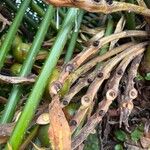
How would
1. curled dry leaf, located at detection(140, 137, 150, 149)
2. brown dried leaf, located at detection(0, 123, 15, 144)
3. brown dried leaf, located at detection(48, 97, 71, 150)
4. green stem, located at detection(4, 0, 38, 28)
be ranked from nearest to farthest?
brown dried leaf, located at detection(48, 97, 71, 150), brown dried leaf, located at detection(0, 123, 15, 144), curled dry leaf, located at detection(140, 137, 150, 149), green stem, located at detection(4, 0, 38, 28)

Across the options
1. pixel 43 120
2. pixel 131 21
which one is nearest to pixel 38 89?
pixel 43 120

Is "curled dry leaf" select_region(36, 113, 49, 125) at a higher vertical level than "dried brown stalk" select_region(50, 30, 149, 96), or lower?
lower

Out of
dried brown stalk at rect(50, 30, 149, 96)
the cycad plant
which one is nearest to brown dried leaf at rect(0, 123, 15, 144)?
the cycad plant

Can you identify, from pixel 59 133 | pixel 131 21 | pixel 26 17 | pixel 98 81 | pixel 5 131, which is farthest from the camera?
pixel 26 17

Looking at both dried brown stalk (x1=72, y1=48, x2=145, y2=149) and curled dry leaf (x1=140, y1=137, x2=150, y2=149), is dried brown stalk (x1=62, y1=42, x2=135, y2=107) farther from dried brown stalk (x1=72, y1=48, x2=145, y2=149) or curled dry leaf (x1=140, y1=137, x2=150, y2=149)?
curled dry leaf (x1=140, y1=137, x2=150, y2=149)

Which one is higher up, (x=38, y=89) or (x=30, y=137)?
(x=38, y=89)

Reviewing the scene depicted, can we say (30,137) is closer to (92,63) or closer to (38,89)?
(38,89)

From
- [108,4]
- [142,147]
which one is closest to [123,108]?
[142,147]
